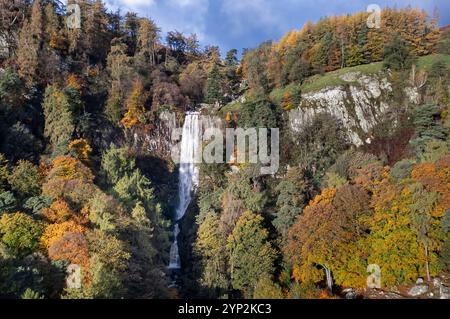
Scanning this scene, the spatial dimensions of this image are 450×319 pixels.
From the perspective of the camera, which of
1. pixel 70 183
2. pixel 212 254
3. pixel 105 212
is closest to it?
pixel 105 212

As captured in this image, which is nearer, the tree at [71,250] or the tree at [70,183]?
the tree at [71,250]

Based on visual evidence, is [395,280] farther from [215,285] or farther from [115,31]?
[115,31]

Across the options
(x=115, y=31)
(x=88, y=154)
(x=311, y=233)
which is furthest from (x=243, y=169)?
(x=115, y=31)

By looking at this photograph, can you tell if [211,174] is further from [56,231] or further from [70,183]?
[56,231]

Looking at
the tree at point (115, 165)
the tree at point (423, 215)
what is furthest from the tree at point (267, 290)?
the tree at point (115, 165)

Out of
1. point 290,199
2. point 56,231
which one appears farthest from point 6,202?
point 290,199

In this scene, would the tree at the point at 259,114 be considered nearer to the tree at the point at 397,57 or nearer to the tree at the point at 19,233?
the tree at the point at 397,57
